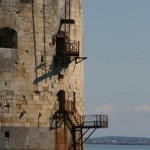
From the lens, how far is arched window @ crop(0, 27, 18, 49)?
3275cm

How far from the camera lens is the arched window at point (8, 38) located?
107ft

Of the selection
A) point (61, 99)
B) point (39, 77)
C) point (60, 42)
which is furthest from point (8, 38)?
point (61, 99)

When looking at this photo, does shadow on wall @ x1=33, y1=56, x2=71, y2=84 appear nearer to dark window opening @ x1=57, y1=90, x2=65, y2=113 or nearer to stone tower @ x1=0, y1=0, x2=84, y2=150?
stone tower @ x1=0, y1=0, x2=84, y2=150

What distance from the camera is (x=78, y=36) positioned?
115 ft

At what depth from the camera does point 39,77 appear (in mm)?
32906

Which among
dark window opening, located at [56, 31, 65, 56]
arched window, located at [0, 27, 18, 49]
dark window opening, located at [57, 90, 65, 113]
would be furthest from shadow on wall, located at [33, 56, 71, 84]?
arched window, located at [0, 27, 18, 49]

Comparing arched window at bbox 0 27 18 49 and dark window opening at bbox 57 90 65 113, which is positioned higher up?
arched window at bbox 0 27 18 49

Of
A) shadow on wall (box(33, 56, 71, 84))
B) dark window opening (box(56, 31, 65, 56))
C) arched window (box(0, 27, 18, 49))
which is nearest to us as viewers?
arched window (box(0, 27, 18, 49))

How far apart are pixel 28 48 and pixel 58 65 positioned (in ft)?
6.40

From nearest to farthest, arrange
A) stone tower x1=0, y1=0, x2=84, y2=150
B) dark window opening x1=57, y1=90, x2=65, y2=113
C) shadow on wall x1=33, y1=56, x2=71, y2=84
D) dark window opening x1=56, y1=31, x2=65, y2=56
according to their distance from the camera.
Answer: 1. stone tower x1=0, y1=0, x2=84, y2=150
2. shadow on wall x1=33, y1=56, x2=71, y2=84
3. dark window opening x1=56, y1=31, x2=65, y2=56
4. dark window opening x1=57, y1=90, x2=65, y2=113

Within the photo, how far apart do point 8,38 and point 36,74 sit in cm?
230

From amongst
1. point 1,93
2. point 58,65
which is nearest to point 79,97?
point 58,65

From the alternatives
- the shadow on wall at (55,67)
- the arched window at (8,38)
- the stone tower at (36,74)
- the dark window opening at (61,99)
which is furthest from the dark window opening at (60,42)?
the arched window at (8,38)

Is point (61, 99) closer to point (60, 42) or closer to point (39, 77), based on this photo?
point (39, 77)
